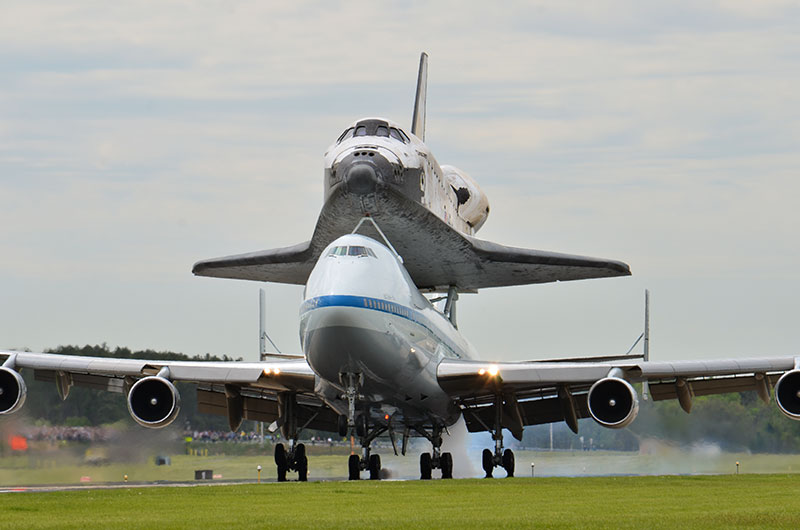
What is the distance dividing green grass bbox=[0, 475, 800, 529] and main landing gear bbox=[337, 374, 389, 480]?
17.2 ft

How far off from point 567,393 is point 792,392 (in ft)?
20.1

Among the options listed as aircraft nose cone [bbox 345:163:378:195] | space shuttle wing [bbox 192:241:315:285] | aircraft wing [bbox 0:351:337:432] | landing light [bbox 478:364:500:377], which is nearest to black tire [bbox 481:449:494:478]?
landing light [bbox 478:364:500:377]

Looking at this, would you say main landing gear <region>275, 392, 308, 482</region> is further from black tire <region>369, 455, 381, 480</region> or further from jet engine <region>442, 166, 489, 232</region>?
jet engine <region>442, 166, 489, 232</region>

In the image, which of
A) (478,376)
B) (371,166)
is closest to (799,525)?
(478,376)

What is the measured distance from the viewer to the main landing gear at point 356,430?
2675 cm

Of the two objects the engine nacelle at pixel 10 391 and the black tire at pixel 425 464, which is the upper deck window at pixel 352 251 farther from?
the engine nacelle at pixel 10 391

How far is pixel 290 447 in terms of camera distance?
32.0 m

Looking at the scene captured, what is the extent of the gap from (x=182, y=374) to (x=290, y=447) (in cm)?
381

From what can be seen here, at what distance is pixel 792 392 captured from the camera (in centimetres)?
2748

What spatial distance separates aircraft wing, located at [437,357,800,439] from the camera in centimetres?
2947

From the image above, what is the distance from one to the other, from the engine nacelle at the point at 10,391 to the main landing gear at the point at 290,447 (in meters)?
6.73

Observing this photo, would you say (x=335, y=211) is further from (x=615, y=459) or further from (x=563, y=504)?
(x=563, y=504)

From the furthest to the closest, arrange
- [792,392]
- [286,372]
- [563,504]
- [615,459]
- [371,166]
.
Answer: [615,459] → [371,166] → [286,372] → [792,392] → [563,504]

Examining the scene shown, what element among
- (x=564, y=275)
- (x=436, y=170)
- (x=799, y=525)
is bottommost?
(x=799, y=525)
